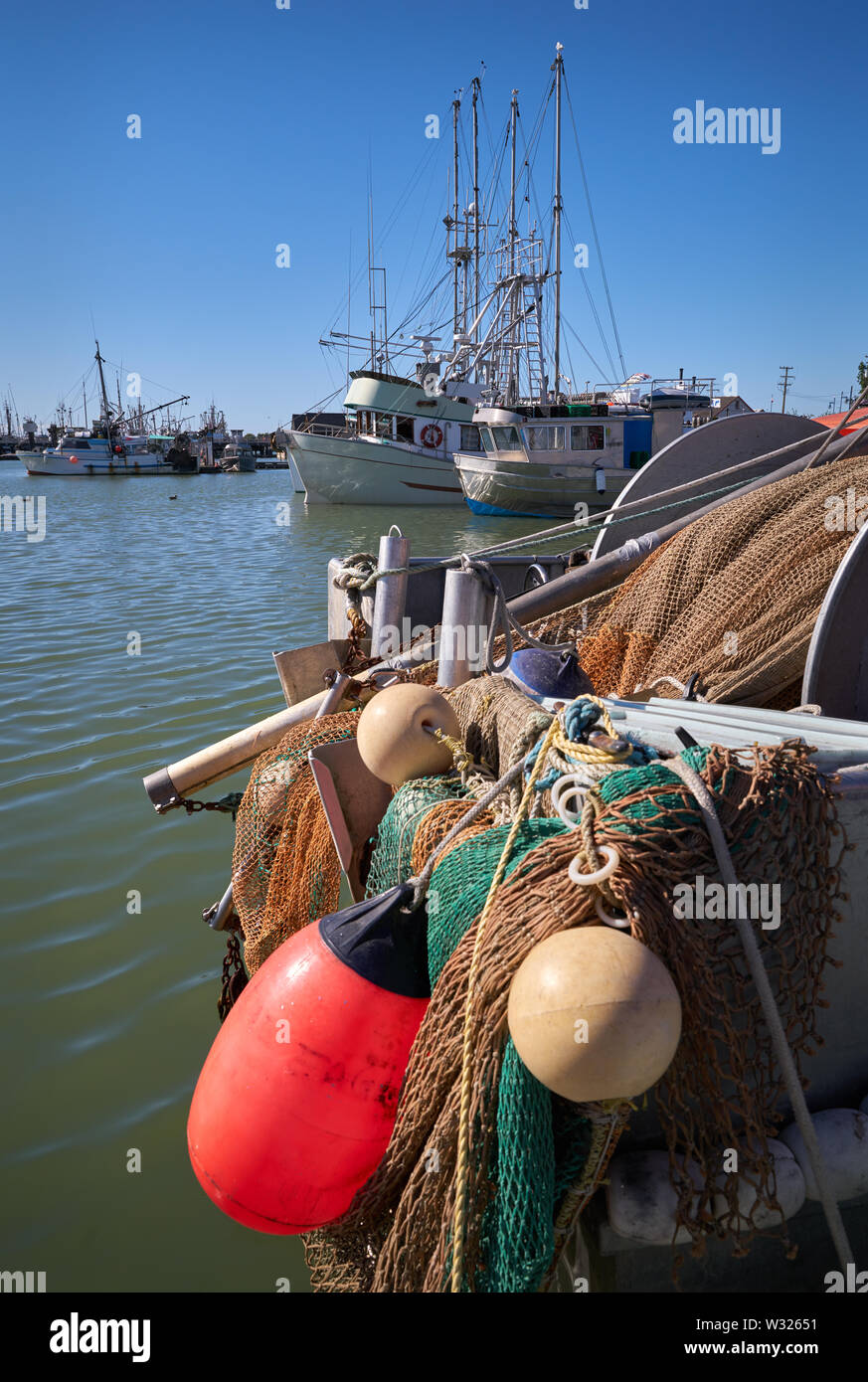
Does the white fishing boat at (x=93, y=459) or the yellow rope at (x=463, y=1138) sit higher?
the white fishing boat at (x=93, y=459)

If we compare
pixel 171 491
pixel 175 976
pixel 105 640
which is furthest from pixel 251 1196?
pixel 171 491

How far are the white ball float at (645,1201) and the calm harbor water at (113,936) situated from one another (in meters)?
1.30

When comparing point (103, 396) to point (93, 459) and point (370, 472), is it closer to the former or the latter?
point (93, 459)

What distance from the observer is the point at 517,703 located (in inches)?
128

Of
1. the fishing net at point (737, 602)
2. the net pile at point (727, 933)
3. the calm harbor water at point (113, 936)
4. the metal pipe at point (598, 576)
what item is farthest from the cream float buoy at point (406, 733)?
the metal pipe at point (598, 576)

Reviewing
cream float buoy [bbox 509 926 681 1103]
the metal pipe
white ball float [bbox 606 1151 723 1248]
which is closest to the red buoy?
white ball float [bbox 606 1151 723 1248]

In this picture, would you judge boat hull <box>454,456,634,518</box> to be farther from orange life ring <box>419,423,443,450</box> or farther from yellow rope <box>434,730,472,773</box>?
yellow rope <box>434,730,472,773</box>

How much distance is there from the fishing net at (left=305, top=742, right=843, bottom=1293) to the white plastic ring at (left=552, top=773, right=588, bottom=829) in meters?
0.07

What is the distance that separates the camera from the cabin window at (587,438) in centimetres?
A: 3300

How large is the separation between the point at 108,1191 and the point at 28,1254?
1.05 feet

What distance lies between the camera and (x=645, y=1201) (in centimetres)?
222

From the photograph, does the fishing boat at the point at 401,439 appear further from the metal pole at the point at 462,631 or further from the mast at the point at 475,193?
the metal pole at the point at 462,631

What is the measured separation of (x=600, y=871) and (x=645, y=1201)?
3.12 feet

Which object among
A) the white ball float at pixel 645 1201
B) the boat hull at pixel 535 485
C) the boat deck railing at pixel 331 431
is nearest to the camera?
the white ball float at pixel 645 1201
